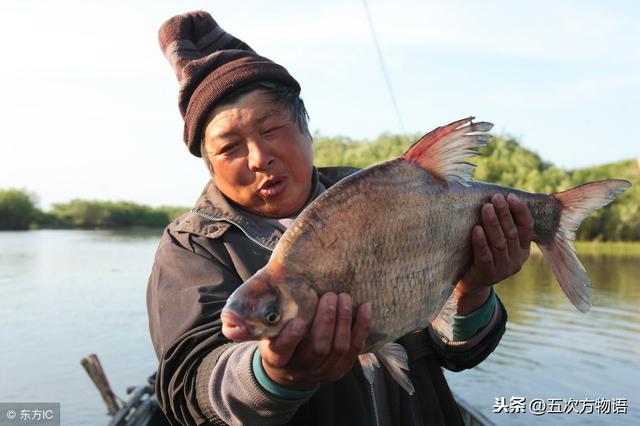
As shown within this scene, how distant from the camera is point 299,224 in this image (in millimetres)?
1974

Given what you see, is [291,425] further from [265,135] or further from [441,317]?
[265,135]

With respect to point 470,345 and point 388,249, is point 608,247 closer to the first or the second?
point 470,345

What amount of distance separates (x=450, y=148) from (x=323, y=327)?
0.84 m

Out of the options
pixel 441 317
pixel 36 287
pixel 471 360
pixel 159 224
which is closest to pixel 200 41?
pixel 441 317

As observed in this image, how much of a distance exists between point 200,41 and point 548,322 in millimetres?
18728

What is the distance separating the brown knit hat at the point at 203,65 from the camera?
2730mm

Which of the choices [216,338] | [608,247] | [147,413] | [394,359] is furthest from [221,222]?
[608,247]

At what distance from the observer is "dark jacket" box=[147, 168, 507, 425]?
224 centimetres

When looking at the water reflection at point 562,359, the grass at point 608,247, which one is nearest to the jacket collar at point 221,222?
the water reflection at point 562,359

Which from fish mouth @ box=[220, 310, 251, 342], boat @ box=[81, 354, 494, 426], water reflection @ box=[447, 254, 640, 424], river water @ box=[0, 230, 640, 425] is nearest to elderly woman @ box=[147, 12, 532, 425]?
fish mouth @ box=[220, 310, 251, 342]

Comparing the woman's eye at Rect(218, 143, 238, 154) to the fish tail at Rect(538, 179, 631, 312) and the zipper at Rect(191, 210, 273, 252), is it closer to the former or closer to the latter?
the zipper at Rect(191, 210, 273, 252)

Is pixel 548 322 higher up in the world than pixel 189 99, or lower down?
lower down

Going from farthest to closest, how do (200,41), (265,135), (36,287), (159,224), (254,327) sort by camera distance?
(159,224) → (36,287) → (200,41) → (265,135) → (254,327)

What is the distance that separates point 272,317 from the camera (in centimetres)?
181
